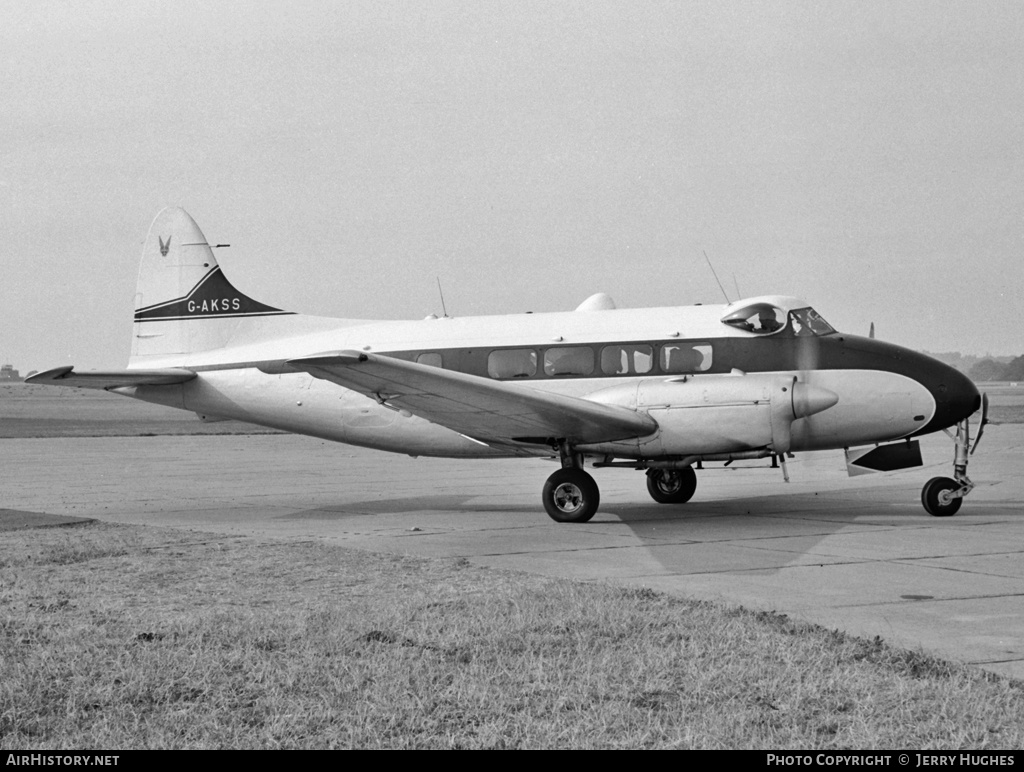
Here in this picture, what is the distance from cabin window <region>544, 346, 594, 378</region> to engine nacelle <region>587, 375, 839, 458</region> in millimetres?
1357

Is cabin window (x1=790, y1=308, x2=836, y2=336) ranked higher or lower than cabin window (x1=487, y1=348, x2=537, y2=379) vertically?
higher

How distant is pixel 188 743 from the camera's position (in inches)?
221

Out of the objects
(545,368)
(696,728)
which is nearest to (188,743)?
(696,728)

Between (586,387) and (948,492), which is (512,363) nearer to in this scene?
(586,387)

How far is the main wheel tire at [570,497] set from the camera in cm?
1573

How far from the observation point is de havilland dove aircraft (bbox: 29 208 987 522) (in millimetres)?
15438

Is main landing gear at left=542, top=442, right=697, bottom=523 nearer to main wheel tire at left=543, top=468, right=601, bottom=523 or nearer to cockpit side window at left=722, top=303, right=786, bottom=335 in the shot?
main wheel tire at left=543, top=468, right=601, bottom=523

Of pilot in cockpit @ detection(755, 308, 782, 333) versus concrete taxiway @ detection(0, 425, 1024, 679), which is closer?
concrete taxiway @ detection(0, 425, 1024, 679)

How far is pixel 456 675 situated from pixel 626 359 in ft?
34.0

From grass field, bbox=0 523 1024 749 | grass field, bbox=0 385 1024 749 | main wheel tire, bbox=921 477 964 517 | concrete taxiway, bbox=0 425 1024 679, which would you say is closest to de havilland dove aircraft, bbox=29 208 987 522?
main wheel tire, bbox=921 477 964 517

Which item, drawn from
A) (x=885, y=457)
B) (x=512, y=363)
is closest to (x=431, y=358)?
(x=512, y=363)

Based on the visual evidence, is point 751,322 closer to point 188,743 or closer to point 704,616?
point 704,616

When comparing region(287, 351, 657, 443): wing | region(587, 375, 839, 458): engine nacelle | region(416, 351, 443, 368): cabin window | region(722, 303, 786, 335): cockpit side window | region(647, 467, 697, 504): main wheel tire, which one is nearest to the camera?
region(287, 351, 657, 443): wing

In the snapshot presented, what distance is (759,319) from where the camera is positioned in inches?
640
